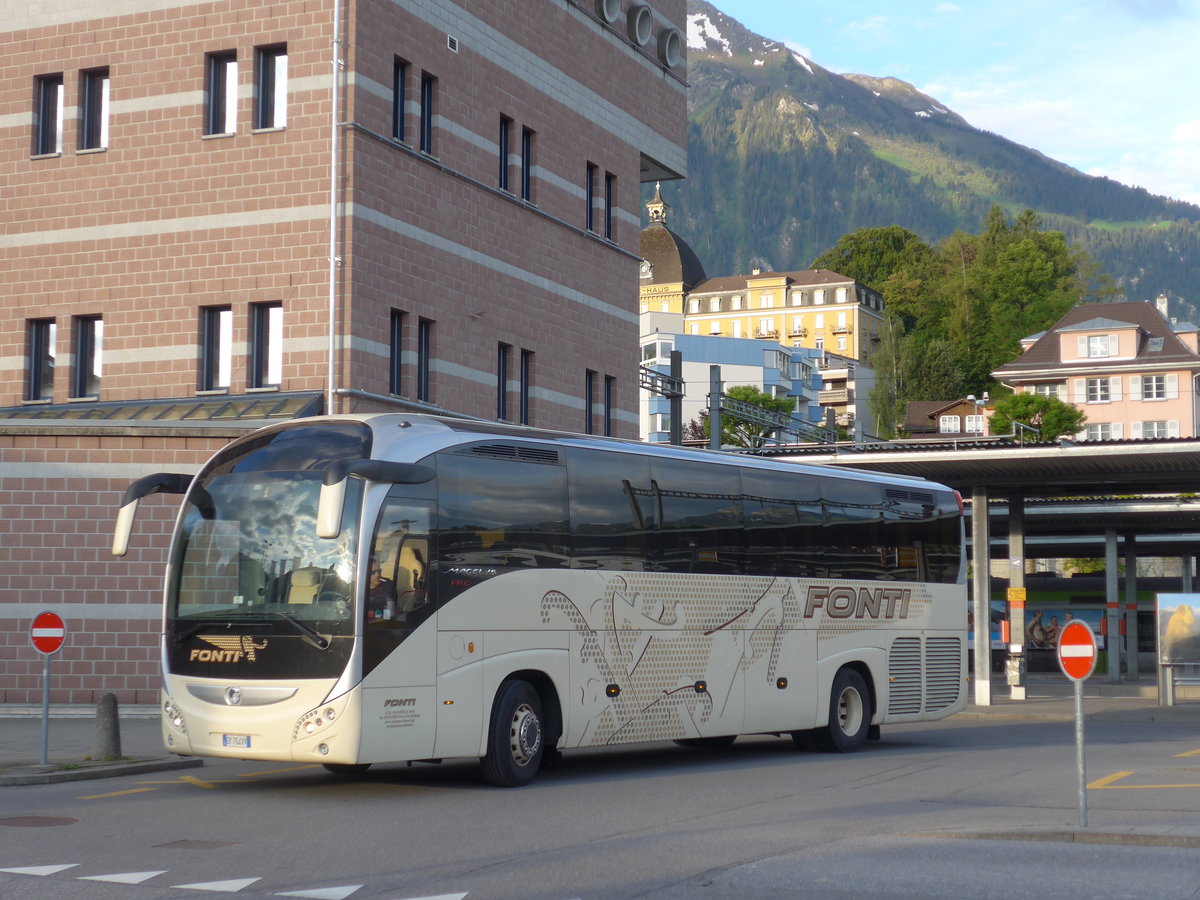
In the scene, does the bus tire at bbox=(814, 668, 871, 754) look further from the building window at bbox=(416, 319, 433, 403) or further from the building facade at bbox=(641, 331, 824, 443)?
the building facade at bbox=(641, 331, 824, 443)

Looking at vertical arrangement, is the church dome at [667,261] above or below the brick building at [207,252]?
above

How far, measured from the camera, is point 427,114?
29703mm

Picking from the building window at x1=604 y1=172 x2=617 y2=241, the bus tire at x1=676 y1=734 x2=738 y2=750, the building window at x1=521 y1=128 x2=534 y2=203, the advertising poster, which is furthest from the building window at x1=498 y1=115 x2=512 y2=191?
the advertising poster

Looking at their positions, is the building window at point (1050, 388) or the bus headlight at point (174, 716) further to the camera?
the building window at point (1050, 388)

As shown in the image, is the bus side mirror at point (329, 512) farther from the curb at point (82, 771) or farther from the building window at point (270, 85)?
the building window at point (270, 85)

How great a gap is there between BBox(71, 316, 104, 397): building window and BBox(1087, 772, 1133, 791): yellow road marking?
1898 centimetres

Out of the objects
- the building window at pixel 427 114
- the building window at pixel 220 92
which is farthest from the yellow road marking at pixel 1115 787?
the building window at pixel 220 92

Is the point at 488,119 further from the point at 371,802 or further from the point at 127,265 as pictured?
the point at 371,802

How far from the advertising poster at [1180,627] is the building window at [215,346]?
19.2 meters

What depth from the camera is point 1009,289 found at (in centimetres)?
11800

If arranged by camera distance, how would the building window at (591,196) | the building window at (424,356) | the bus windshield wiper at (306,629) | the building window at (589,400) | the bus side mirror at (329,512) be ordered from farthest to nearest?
the building window at (591,196)
the building window at (589,400)
the building window at (424,356)
the bus windshield wiper at (306,629)
the bus side mirror at (329,512)

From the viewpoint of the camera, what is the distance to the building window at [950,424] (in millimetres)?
106125

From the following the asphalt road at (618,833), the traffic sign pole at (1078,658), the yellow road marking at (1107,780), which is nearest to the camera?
the asphalt road at (618,833)

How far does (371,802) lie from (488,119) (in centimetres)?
1973
